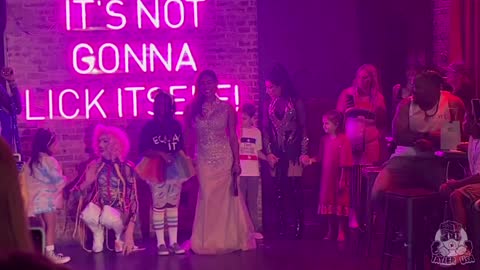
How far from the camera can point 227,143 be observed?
28.7ft

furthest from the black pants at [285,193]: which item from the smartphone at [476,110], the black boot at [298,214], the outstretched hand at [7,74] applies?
the smartphone at [476,110]

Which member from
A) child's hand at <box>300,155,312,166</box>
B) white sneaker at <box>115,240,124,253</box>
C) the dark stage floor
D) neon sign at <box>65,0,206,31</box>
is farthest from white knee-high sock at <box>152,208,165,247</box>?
neon sign at <box>65,0,206,31</box>

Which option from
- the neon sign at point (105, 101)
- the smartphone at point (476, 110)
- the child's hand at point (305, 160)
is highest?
the neon sign at point (105, 101)

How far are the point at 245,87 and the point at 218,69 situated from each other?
362 millimetres

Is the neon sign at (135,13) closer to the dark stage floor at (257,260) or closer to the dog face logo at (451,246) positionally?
the dark stage floor at (257,260)

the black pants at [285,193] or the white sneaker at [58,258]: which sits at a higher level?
the black pants at [285,193]

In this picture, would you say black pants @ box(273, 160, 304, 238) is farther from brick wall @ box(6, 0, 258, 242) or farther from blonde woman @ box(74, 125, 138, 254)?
blonde woman @ box(74, 125, 138, 254)

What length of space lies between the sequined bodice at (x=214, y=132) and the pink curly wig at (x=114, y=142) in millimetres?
863

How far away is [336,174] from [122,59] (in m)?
2.67

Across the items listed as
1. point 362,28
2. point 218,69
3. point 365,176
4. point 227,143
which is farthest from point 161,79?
point 362,28

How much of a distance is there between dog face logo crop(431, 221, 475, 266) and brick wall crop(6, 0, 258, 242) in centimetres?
383

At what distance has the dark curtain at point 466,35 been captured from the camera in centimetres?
995

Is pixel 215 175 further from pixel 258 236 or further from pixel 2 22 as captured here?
pixel 2 22

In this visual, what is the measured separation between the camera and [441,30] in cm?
1140
